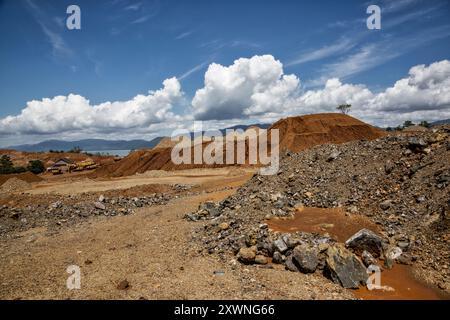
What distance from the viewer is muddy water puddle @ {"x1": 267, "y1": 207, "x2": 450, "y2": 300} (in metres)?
6.38

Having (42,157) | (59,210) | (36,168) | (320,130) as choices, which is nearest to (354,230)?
(59,210)

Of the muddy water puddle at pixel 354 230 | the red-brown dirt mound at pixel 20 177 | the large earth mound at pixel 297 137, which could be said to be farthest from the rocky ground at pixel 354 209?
the red-brown dirt mound at pixel 20 177

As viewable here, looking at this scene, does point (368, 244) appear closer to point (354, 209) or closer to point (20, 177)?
point (354, 209)

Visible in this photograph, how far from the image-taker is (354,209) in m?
9.65

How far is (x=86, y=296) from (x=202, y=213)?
19.8 feet

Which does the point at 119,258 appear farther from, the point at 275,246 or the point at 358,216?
Answer: the point at 358,216

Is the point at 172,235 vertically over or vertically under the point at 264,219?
under

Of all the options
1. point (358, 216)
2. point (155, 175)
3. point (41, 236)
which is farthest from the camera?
point (155, 175)

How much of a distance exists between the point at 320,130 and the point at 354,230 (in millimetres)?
30816

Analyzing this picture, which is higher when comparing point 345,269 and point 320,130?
point 320,130

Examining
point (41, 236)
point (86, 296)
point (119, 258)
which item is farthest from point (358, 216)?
point (41, 236)

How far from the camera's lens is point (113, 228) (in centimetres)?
1175

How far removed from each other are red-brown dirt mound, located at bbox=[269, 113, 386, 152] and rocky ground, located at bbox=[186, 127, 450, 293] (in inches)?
871

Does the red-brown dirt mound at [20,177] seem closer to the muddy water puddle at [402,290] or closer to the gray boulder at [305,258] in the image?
the gray boulder at [305,258]
